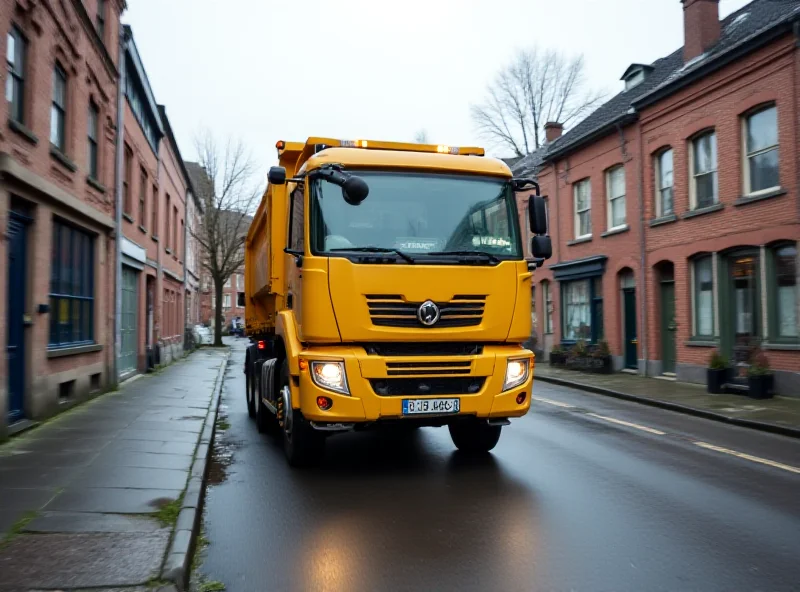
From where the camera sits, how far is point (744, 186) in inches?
590

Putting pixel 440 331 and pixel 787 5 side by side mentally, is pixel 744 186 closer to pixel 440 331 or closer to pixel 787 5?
pixel 787 5

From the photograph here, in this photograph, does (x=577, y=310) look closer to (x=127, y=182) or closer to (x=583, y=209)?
(x=583, y=209)

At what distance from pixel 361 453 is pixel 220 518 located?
8.98ft

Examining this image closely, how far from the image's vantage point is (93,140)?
13914 mm

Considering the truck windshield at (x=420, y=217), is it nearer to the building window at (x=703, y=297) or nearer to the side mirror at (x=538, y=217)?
the side mirror at (x=538, y=217)

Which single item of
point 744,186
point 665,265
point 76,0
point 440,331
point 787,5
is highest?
point 787,5

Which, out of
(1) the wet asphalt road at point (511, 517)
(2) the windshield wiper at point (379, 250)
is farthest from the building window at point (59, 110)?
(2) the windshield wiper at point (379, 250)

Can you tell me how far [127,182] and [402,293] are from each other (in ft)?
45.4

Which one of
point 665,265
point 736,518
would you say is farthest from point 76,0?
point 665,265

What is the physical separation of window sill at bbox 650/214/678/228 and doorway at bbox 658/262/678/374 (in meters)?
1.05

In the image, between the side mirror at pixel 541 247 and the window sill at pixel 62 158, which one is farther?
the window sill at pixel 62 158

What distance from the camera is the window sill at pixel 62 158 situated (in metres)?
10.7

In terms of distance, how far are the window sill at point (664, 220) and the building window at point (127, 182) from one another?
13.3 metres

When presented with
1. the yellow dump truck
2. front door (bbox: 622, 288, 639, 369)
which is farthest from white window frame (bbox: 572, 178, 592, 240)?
the yellow dump truck
